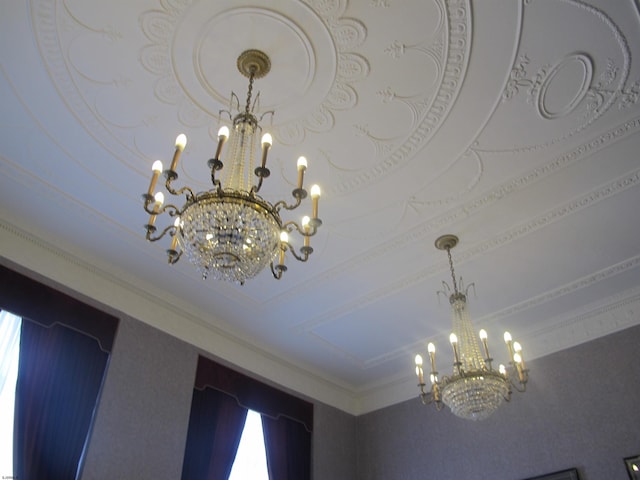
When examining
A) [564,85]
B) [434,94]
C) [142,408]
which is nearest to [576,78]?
[564,85]

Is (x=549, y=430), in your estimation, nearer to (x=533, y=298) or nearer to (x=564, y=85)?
(x=533, y=298)

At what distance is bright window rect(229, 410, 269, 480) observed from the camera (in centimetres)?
573

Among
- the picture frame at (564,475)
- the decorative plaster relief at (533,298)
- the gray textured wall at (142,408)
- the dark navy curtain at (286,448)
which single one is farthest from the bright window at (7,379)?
the picture frame at (564,475)

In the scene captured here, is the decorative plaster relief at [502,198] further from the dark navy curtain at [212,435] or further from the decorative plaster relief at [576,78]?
the dark navy curtain at [212,435]

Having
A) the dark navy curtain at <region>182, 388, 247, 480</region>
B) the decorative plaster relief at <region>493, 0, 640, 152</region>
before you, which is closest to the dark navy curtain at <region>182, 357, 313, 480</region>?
the dark navy curtain at <region>182, 388, 247, 480</region>

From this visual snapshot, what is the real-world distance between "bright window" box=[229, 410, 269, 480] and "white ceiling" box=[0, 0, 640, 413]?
90 cm

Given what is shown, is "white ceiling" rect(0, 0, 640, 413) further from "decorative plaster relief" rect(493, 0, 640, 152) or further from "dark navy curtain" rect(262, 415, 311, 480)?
"dark navy curtain" rect(262, 415, 311, 480)

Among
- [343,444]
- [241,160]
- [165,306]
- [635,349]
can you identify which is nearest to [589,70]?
[241,160]

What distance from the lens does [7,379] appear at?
4340 mm

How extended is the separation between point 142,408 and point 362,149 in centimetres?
312

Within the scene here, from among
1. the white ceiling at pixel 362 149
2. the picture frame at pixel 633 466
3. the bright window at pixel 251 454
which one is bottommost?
the picture frame at pixel 633 466

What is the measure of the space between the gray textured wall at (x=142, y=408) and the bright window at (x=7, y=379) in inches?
23.3

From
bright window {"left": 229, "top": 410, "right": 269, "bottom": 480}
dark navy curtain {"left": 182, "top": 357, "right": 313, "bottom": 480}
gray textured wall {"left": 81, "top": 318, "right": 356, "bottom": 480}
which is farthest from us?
bright window {"left": 229, "top": 410, "right": 269, "bottom": 480}

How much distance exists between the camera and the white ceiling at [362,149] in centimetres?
339
